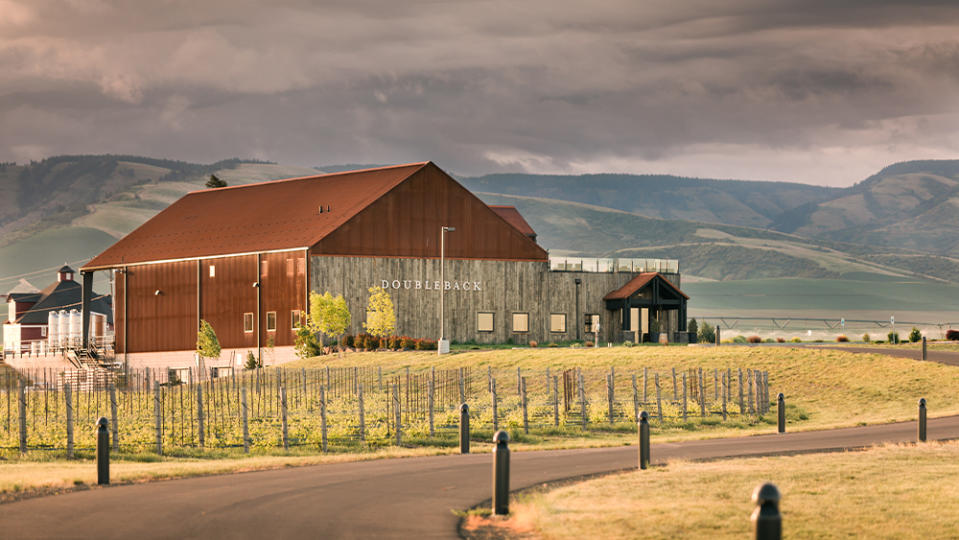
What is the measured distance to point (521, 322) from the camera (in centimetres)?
8350

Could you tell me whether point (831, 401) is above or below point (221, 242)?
below

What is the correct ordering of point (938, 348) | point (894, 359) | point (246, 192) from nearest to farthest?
point (894, 359)
point (938, 348)
point (246, 192)

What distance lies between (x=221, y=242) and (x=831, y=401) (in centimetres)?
5103

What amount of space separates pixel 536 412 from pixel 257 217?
50163mm

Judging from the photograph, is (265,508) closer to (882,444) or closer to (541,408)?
(882,444)

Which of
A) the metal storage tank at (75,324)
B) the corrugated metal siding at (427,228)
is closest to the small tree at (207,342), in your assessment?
the corrugated metal siding at (427,228)

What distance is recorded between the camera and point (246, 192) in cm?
9494

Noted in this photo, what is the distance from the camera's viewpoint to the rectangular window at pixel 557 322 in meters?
84.5

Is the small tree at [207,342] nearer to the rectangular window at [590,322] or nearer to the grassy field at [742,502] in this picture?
the rectangular window at [590,322]

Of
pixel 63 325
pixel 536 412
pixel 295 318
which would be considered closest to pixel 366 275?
pixel 295 318

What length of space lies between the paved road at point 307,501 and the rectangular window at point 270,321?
172 ft

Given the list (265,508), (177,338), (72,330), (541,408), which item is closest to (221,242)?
(177,338)

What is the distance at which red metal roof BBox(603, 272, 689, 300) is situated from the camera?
8500 cm

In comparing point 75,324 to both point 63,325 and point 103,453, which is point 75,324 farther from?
point 103,453
